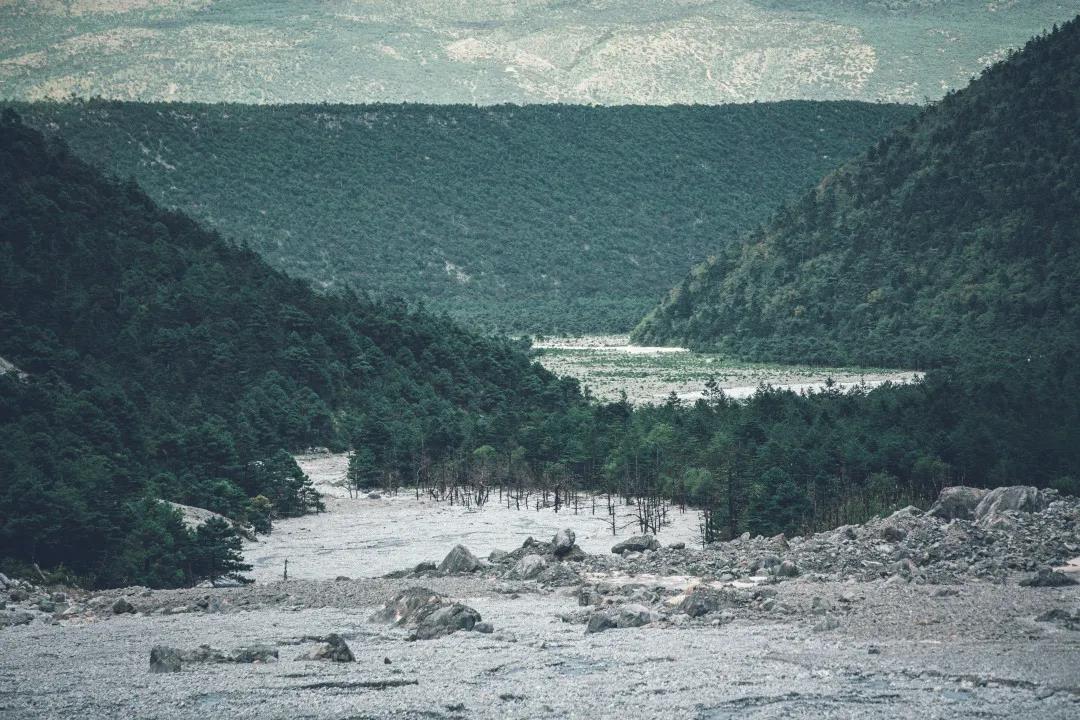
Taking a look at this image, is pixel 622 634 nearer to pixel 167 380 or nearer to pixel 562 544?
pixel 562 544

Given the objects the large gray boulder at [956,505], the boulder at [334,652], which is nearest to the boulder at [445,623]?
the boulder at [334,652]

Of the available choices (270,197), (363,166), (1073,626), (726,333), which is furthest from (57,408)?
(363,166)

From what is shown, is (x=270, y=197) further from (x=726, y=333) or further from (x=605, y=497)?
(x=605, y=497)

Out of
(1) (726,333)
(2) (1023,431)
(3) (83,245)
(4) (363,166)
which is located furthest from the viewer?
(4) (363,166)

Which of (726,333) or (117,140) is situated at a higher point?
(117,140)

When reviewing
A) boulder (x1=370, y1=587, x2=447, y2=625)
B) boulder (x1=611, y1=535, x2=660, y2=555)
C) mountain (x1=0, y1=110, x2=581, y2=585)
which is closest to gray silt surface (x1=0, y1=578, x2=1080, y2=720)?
boulder (x1=370, y1=587, x2=447, y2=625)

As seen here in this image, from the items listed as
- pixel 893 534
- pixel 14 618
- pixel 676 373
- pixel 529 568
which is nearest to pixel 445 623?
pixel 529 568
